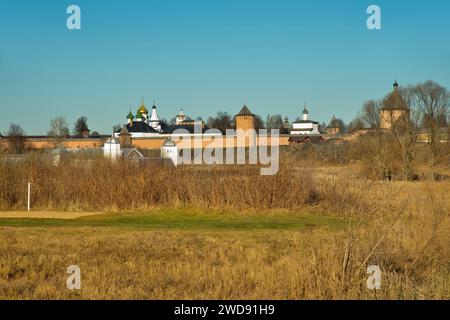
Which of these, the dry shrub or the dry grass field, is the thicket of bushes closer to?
the dry shrub

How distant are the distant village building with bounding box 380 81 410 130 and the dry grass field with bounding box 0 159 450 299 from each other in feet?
80.8

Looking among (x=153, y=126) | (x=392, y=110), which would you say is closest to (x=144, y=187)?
(x=392, y=110)

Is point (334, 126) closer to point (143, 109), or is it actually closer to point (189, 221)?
point (143, 109)

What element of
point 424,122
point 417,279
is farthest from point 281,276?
point 424,122

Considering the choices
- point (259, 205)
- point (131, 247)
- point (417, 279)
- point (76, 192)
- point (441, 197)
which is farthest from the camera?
point (76, 192)

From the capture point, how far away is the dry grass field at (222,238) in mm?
9477

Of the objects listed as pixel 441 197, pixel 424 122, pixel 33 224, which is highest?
pixel 424 122

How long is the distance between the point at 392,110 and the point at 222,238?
37814mm

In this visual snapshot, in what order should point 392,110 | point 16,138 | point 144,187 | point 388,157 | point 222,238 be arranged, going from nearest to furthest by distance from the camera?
point 222,238, point 144,187, point 388,157, point 392,110, point 16,138

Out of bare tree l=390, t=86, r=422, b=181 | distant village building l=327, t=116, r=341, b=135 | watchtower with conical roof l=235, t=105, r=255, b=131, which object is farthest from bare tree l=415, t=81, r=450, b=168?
distant village building l=327, t=116, r=341, b=135

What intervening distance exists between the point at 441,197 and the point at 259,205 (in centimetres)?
1107

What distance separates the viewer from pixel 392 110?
50.2m

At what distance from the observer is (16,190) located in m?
26.5
